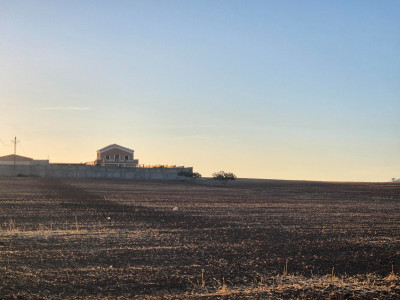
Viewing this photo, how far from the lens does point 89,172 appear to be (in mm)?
80562

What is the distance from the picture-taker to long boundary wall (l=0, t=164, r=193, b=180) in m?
79.8

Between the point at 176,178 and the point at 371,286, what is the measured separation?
71.7 meters

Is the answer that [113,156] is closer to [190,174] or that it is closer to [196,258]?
[190,174]

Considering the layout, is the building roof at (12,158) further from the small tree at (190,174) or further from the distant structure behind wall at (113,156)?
the small tree at (190,174)

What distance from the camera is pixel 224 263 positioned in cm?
1020

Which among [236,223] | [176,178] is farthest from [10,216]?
[176,178]

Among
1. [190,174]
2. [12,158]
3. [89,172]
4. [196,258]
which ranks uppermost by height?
[12,158]

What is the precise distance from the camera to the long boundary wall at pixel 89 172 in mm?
79750

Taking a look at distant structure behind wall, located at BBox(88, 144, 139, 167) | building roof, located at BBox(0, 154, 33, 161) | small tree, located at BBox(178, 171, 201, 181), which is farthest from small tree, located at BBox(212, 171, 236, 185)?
building roof, located at BBox(0, 154, 33, 161)

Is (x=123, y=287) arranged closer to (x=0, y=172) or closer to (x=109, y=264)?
(x=109, y=264)

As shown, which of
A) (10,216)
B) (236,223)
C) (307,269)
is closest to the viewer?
(307,269)

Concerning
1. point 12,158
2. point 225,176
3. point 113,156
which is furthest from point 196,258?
point 12,158

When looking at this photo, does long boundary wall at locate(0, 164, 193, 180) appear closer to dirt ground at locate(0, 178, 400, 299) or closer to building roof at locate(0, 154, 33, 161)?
building roof at locate(0, 154, 33, 161)

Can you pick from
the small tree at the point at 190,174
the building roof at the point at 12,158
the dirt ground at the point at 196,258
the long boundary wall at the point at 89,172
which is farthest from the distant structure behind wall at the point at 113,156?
the dirt ground at the point at 196,258
